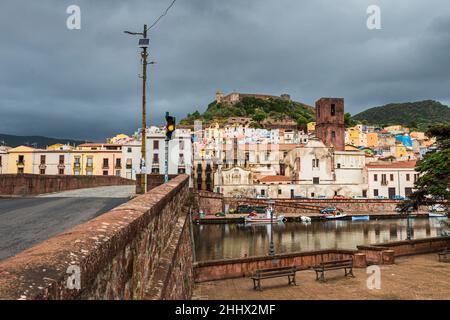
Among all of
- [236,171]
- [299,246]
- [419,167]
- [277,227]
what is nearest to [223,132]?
[236,171]

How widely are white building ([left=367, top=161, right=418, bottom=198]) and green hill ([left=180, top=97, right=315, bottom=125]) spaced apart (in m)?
83.8

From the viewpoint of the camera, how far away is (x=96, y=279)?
2719mm

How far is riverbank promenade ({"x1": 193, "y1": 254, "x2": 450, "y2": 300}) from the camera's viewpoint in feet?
47.3

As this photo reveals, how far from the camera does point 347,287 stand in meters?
15.9

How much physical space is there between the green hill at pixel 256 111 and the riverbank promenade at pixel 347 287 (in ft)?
452

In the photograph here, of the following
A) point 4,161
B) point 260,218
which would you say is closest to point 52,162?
point 4,161

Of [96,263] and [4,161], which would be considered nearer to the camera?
[96,263]

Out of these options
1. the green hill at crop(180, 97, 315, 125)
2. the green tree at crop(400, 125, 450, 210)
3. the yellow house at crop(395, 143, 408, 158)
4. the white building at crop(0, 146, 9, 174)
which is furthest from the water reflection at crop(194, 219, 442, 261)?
the green hill at crop(180, 97, 315, 125)

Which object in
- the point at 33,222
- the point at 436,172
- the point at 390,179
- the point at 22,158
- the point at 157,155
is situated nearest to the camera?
the point at 33,222

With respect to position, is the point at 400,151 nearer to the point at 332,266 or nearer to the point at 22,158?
the point at 22,158

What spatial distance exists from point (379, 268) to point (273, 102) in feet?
571

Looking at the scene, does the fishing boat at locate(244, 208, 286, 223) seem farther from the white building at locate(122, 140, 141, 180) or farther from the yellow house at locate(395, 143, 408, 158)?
the yellow house at locate(395, 143, 408, 158)

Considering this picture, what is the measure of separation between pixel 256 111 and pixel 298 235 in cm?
13051
